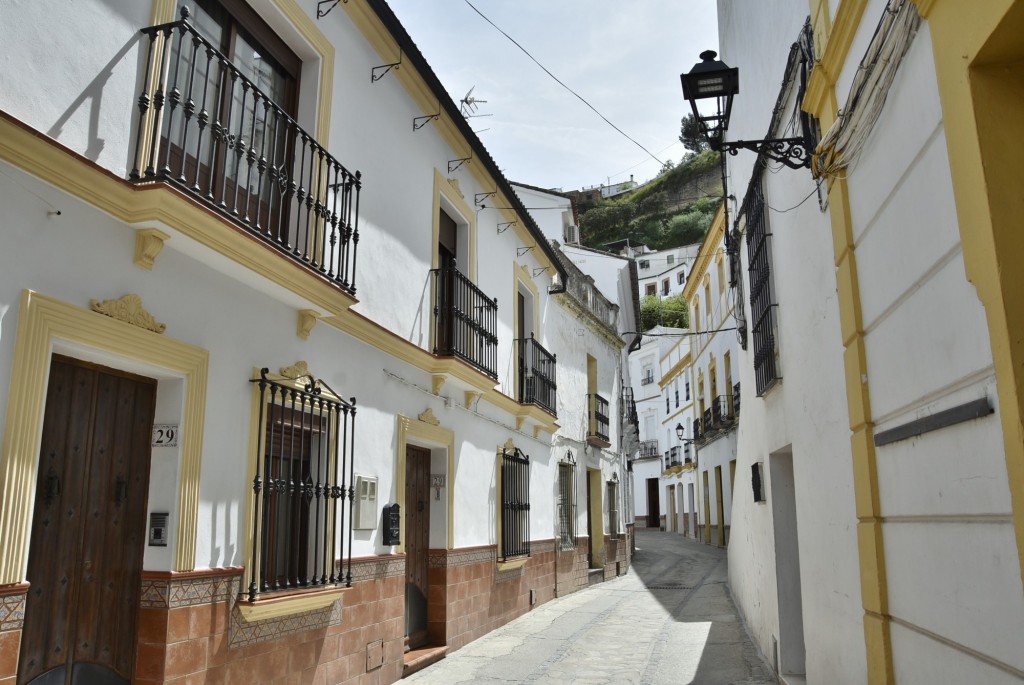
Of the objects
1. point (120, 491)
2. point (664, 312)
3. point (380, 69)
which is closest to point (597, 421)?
point (380, 69)

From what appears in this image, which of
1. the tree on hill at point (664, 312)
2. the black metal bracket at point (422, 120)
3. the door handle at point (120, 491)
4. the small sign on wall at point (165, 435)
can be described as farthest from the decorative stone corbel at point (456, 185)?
the tree on hill at point (664, 312)

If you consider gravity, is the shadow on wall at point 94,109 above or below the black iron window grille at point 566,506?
above

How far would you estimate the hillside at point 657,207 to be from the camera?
58375 mm

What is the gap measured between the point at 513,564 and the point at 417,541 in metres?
2.41

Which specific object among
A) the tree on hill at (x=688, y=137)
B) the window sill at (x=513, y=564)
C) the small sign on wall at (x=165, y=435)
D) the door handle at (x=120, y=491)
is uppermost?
the tree on hill at (x=688, y=137)

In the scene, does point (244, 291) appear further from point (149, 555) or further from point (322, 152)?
point (149, 555)

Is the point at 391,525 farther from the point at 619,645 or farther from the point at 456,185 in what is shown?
the point at 456,185

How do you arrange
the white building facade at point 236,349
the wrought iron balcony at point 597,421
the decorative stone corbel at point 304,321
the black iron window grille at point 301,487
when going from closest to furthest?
1. the white building facade at point 236,349
2. the black iron window grille at point 301,487
3. the decorative stone corbel at point 304,321
4. the wrought iron balcony at point 597,421

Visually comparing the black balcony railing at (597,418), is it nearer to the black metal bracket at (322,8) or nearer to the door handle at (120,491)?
the black metal bracket at (322,8)

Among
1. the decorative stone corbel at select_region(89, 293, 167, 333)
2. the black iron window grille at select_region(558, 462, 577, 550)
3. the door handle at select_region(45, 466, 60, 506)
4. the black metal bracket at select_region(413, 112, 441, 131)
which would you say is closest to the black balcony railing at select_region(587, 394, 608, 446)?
the black iron window grille at select_region(558, 462, 577, 550)

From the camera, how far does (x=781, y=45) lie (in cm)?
605

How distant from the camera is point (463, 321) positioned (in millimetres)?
8602

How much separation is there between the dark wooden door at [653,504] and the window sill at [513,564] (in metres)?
29.0

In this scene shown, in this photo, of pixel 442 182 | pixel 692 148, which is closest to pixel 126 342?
pixel 442 182
